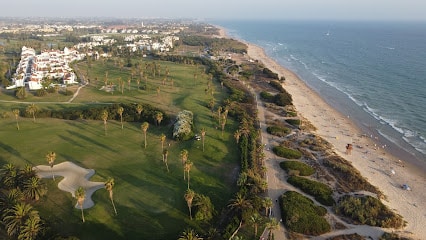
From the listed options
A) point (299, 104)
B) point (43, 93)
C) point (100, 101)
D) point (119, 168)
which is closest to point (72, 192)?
point (119, 168)

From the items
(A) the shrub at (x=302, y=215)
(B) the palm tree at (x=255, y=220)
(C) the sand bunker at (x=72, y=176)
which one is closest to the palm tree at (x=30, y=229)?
(C) the sand bunker at (x=72, y=176)

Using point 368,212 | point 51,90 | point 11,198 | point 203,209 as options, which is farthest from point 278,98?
point 11,198

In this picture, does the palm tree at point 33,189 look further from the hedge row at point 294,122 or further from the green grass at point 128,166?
the hedge row at point 294,122

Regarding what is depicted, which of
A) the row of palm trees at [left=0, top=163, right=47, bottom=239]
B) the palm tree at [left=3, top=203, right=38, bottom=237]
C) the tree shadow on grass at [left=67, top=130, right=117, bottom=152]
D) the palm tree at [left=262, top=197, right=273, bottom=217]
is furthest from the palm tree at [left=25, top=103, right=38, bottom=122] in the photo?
the palm tree at [left=262, top=197, right=273, bottom=217]

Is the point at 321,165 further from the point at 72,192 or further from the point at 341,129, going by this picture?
the point at 72,192

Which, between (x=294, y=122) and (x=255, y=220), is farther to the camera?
(x=294, y=122)

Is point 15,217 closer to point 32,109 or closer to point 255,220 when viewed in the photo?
point 255,220

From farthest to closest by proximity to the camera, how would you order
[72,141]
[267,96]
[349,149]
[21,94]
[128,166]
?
1. [267,96]
2. [21,94]
3. [349,149]
4. [72,141]
5. [128,166]
